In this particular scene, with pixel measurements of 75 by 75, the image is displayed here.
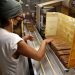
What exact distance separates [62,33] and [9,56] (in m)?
0.55

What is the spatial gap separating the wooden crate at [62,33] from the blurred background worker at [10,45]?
0.17m

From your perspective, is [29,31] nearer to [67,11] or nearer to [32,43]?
[32,43]

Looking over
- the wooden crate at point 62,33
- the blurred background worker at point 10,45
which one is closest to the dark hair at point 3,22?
the blurred background worker at point 10,45

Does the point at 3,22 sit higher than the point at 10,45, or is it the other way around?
the point at 3,22

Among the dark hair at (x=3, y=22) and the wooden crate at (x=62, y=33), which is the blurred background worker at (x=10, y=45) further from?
the wooden crate at (x=62, y=33)

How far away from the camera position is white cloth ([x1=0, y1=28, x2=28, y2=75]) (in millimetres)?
1201

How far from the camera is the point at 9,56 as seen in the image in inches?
48.7

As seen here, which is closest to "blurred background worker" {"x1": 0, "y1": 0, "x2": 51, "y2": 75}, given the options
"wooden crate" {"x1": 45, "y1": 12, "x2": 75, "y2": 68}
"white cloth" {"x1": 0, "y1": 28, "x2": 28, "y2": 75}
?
"white cloth" {"x1": 0, "y1": 28, "x2": 28, "y2": 75}

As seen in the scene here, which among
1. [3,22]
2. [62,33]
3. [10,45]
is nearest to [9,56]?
[10,45]

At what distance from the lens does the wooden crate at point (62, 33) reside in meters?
1.12

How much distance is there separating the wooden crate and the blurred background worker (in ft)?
0.56

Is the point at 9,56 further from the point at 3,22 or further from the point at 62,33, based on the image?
the point at 62,33

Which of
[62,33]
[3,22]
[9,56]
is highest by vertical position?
[3,22]

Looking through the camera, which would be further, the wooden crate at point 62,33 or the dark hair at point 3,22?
the dark hair at point 3,22
